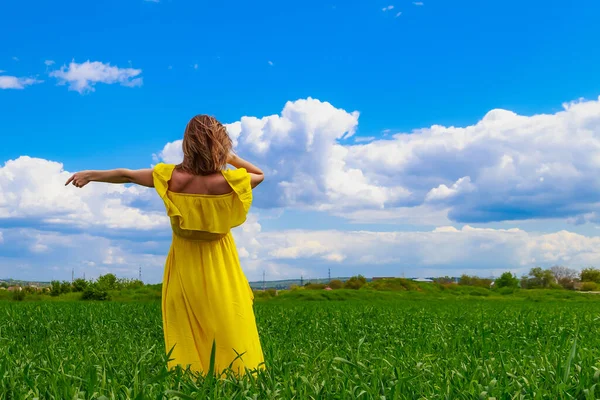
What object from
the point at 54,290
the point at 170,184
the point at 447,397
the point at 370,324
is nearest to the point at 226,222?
the point at 170,184

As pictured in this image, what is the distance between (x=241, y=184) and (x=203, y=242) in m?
0.70

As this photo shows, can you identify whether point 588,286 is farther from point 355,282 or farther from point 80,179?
point 80,179

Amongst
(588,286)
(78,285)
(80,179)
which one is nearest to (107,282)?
(78,285)

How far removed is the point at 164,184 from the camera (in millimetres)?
5172

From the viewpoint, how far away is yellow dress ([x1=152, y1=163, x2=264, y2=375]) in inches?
203

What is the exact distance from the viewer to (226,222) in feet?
17.1

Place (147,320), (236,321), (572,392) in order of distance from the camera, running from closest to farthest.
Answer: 1. (572,392)
2. (236,321)
3. (147,320)

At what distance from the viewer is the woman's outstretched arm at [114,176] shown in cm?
526

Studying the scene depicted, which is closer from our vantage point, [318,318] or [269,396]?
[269,396]

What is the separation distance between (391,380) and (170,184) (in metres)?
3.06

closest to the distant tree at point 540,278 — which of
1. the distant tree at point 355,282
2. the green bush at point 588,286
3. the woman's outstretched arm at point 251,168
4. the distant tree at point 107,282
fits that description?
the green bush at point 588,286

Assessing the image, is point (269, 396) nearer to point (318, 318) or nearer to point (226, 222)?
point (226, 222)

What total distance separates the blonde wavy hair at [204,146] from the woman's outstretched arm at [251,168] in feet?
0.86

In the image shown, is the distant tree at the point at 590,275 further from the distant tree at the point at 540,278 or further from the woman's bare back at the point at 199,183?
the woman's bare back at the point at 199,183
